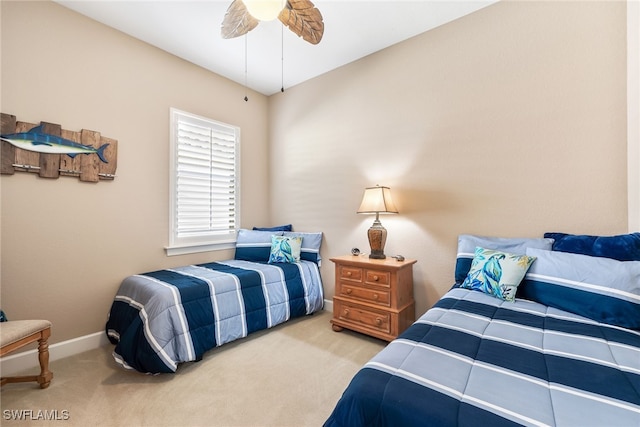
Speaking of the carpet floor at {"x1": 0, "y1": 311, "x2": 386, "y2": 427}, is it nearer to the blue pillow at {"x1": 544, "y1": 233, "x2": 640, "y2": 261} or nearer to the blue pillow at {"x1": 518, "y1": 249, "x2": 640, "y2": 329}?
the blue pillow at {"x1": 518, "y1": 249, "x2": 640, "y2": 329}

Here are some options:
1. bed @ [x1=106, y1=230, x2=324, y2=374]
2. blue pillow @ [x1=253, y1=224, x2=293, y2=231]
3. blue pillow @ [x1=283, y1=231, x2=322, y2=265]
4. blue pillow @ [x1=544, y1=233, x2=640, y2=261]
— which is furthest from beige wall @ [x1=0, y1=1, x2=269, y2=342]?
blue pillow @ [x1=544, y1=233, x2=640, y2=261]

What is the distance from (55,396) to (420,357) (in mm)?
2306

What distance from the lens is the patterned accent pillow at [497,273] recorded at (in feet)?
5.82

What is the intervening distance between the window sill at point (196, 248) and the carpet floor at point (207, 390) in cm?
100

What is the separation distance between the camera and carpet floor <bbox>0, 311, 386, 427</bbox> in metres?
1.62

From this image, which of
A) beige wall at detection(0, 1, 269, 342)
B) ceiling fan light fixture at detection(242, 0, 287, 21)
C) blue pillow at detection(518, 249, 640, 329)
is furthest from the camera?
beige wall at detection(0, 1, 269, 342)

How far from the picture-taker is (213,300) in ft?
7.74

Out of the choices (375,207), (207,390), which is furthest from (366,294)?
(207,390)

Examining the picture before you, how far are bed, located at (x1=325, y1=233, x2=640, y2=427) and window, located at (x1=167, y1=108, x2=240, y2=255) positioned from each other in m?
2.65

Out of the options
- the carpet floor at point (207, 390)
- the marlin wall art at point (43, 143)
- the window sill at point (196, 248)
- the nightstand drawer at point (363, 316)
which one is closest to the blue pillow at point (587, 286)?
the nightstand drawer at point (363, 316)

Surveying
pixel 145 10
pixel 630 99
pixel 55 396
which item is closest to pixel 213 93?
pixel 145 10

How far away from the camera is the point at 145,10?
2.41m

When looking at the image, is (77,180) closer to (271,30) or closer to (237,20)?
(237,20)

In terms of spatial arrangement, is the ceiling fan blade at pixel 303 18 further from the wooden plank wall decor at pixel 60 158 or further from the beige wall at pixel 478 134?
the wooden plank wall decor at pixel 60 158
